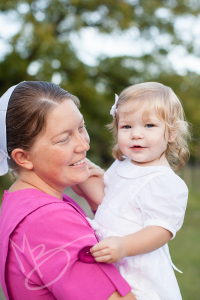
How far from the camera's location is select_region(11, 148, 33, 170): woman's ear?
1757mm

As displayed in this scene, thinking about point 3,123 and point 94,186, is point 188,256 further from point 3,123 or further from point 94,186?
point 3,123

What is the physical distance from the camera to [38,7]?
1174 centimetres

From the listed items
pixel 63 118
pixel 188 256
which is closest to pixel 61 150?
pixel 63 118

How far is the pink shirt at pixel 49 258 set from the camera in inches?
55.4

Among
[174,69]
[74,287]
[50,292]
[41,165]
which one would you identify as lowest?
[174,69]

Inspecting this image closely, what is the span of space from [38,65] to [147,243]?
10.5 metres

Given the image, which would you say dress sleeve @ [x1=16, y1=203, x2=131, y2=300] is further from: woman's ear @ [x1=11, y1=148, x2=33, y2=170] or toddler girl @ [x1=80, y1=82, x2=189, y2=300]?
woman's ear @ [x1=11, y1=148, x2=33, y2=170]

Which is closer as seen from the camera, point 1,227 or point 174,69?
point 1,227

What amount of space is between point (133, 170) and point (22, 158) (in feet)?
2.18

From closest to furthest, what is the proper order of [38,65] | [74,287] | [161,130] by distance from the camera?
[74,287]
[161,130]
[38,65]

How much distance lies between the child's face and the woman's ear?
23.3 inches

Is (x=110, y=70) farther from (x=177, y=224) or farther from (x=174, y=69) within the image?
(x=177, y=224)

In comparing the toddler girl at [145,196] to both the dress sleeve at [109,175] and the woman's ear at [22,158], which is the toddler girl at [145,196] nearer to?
the dress sleeve at [109,175]

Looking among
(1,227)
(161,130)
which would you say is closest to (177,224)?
(161,130)
